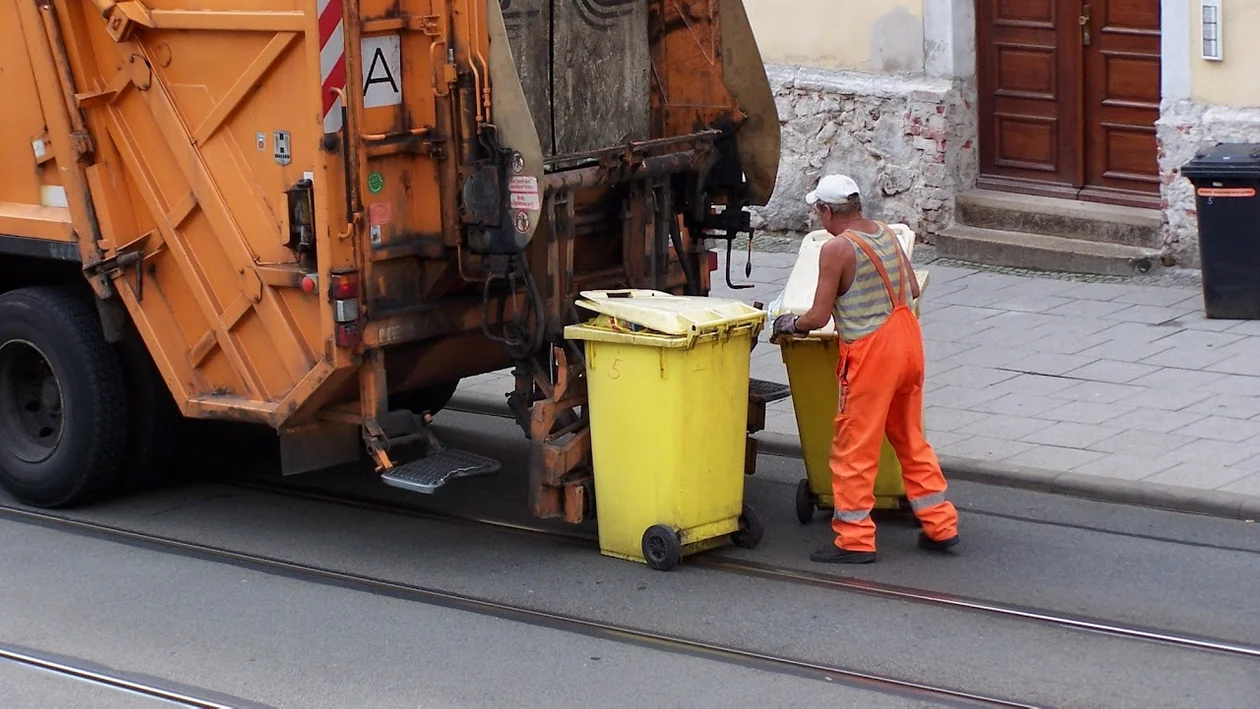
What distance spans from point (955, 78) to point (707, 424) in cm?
616

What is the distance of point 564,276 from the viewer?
7.15m

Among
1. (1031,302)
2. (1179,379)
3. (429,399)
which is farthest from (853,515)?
(1031,302)

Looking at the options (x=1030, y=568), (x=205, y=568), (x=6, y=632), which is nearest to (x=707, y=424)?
(x=1030, y=568)

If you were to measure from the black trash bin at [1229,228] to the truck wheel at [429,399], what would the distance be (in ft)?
14.0

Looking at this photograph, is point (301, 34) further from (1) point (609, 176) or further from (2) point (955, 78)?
(2) point (955, 78)

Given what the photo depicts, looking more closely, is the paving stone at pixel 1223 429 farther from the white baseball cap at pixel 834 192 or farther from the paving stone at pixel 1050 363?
the white baseball cap at pixel 834 192

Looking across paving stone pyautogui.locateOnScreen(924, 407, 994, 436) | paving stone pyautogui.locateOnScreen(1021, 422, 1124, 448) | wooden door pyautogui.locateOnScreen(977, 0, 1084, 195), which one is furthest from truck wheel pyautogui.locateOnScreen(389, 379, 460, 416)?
wooden door pyautogui.locateOnScreen(977, 0, 1084, 195)

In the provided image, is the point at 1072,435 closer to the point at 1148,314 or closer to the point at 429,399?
the point at 1148,314

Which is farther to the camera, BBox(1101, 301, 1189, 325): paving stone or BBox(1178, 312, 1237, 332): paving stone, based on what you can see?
BBox(1101, 301, 1189, 325): paving stone

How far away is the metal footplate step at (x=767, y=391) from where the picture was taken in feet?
24.9

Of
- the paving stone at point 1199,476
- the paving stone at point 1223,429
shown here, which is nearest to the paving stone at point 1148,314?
the paving stone at point 1223,429

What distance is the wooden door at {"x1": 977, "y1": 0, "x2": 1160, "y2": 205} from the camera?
38.0 feet

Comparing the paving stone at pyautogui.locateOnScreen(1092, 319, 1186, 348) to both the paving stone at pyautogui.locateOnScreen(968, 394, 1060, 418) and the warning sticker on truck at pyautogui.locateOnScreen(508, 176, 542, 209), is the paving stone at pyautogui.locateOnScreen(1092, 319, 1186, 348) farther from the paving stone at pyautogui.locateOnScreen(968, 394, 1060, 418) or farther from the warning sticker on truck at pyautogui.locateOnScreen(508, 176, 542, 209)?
the warning sticker on truck at pyautogui.locateOnScreen(508, 176, 542, 209)

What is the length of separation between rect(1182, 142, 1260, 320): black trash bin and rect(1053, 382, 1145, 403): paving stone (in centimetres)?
144
